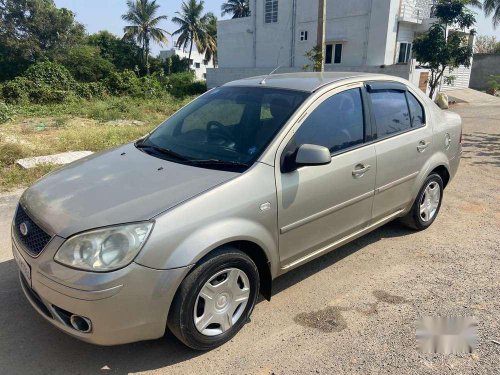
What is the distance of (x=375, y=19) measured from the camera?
74.0 feet

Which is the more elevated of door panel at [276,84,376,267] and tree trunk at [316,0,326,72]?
tree trunk at [316,0,326,72]

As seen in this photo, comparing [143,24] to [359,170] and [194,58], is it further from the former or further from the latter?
[359,170]

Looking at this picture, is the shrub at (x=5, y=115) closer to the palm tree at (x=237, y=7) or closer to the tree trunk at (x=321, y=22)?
the tree trunk at (x=321, y=22)

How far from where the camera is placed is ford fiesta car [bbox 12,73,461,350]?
2.22m

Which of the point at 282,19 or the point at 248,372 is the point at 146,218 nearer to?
the point at 248,372

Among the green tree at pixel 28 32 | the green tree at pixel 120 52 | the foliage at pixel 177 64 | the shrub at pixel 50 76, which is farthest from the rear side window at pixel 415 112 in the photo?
the foliage at pixel 177 64

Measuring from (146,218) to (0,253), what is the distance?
2.43m

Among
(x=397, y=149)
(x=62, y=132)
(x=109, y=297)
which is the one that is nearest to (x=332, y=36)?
(x=62, y=132)

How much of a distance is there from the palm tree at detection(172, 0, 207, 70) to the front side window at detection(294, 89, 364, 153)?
1702 inches

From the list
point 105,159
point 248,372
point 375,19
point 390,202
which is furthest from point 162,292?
point 375,19

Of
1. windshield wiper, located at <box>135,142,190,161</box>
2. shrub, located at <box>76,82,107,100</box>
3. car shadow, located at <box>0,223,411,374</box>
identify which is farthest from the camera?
shrub, located at <box>76,82,107,100</box>

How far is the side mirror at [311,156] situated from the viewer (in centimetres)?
273

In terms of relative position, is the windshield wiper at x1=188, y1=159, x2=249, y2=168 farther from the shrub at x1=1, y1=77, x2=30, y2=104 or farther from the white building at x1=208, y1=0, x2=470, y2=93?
the white building at x1=208, y1=0, x2=470, y2=93

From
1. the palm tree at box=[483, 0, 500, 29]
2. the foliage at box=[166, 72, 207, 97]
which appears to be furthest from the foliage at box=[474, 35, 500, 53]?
the foliage at box=[166, 72, 207, 97]
